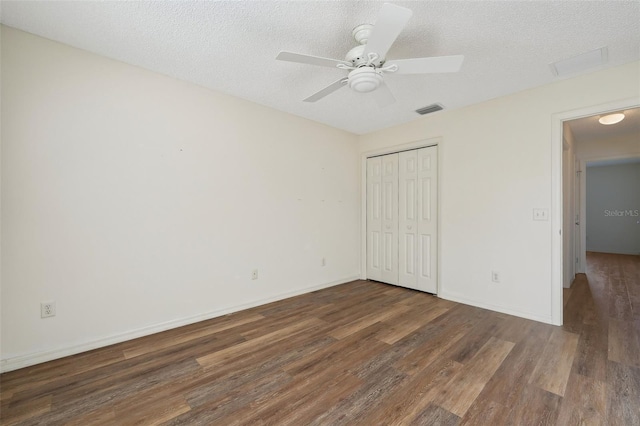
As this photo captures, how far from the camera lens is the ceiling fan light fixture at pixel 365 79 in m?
1.88

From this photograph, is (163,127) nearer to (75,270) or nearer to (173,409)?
(75,270)

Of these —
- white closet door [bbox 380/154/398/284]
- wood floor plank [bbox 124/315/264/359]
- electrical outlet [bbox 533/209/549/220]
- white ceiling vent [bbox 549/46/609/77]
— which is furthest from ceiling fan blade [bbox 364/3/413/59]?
wood floor plank [bbox 124/315/264/359]

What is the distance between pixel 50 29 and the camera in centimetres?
195

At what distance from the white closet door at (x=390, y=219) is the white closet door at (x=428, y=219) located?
384 mm

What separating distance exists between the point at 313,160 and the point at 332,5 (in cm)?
226

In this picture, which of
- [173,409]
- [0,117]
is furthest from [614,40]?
[0,117]

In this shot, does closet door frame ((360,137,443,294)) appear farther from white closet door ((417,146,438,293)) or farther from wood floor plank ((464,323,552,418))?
wood floor plank ((464,323,552,418))

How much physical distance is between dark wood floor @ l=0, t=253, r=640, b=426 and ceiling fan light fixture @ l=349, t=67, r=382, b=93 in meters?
2.05

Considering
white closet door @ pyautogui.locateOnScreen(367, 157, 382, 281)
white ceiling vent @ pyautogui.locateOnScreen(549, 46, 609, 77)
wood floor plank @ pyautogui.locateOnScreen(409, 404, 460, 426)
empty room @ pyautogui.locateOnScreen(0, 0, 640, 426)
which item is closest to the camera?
wood floor plank @ pyautogui.locateOnScreen(409, 404, 460, 426)

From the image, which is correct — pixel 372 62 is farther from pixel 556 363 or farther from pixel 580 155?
pixel 580 155

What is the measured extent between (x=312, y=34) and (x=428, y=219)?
8.91 feet

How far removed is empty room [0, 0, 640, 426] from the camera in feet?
5.60

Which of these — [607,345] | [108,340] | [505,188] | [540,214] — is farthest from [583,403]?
[108,340]

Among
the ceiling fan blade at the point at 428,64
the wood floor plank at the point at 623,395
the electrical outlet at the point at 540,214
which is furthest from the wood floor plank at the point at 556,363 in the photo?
the ceiling fan blade at the point at 428,64
